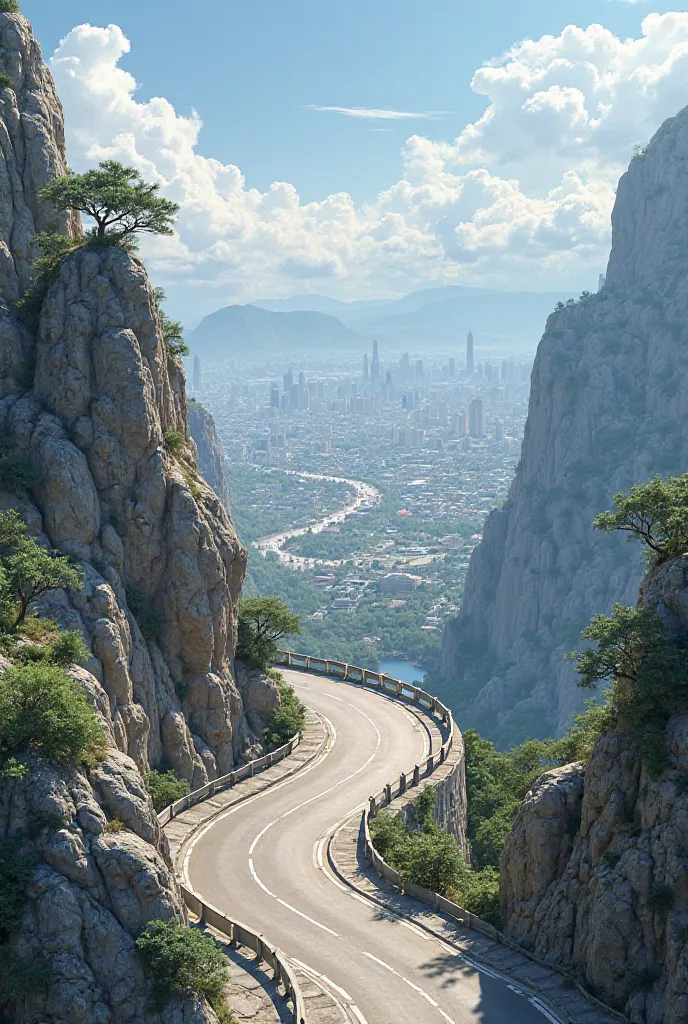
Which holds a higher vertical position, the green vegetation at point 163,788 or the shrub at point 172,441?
the shrub at point 172,441

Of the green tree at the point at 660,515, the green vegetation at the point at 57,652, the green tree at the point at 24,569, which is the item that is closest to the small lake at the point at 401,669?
the green tree at the point at 660,515

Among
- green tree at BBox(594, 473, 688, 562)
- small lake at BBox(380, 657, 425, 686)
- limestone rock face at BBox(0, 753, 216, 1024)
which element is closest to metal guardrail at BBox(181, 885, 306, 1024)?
limestone rock face at BBox(0, 753, 216, 1024)

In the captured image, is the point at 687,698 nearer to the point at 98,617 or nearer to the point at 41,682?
the point at 41,682

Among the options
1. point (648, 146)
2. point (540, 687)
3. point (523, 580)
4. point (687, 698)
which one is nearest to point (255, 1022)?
point (687, 698)

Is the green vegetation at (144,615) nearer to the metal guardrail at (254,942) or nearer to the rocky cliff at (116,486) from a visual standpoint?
the rocky cliff at (116,486)

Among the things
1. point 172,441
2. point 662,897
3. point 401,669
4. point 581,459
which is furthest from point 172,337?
point 401,669

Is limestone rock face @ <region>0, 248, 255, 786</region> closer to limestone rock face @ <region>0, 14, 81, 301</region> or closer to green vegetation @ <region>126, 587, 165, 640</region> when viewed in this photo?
green vegetation @ <region>126, 587, 165, 640</region>

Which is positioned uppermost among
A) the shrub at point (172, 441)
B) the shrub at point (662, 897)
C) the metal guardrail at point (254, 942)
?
the shrub at point (172, 441)

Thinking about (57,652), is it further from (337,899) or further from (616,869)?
(616,869)
